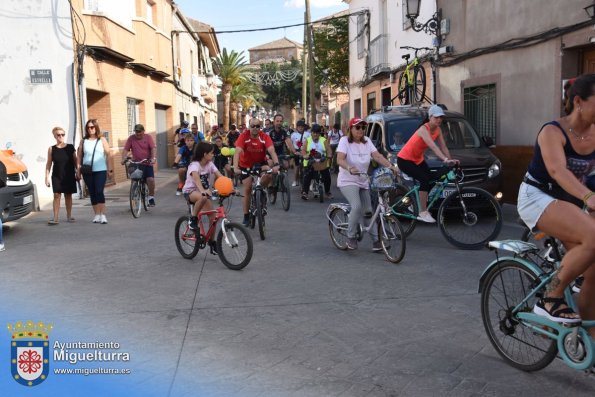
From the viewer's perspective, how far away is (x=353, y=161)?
284 inches

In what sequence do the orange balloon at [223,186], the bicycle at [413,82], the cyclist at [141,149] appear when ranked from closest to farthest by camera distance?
1. the orange balloon at [223,186]
2. the cyclist at [141,149]
3. the bicycle at [413,82]

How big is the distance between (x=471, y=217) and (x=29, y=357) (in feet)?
17.9

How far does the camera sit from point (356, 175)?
7.09 metres

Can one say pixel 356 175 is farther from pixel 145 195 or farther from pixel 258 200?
pixel 145 195

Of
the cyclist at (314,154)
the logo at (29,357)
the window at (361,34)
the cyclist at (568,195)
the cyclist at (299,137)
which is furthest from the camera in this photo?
the window at (361,34)

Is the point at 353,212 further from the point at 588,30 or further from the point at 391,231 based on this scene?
the point at 588,30

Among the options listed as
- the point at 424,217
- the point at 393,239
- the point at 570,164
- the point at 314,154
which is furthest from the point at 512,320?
the point at 314,154

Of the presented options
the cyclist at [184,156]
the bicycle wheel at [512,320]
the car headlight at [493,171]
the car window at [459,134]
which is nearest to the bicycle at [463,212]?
the car headlight at [493,171]

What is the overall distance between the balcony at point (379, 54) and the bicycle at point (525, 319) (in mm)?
17523

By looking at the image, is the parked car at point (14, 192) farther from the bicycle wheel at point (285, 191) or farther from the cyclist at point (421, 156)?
the cyclist at point (421, 156)

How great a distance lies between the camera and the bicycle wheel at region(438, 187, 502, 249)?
7.40 meters

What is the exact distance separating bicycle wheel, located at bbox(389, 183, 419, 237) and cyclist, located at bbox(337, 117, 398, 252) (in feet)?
1.96

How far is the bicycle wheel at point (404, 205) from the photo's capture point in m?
7.73

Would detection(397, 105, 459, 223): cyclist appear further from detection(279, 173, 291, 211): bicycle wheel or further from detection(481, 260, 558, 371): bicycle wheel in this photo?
detection(481, 260, 558, 371): bicycle wheel
